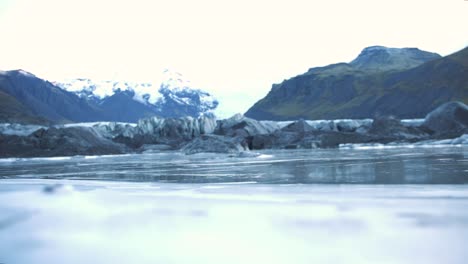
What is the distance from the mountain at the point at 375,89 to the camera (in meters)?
100

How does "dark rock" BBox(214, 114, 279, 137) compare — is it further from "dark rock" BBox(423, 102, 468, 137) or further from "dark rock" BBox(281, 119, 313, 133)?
"dark rock" BBox(423, 102, 468, 137)

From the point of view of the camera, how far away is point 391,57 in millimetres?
167875

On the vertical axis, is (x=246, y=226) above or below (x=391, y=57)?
below

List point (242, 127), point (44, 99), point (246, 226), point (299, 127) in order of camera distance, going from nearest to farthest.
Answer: point (246, 226) → point (242, 127) → point (299, 127) → point (44, 99)

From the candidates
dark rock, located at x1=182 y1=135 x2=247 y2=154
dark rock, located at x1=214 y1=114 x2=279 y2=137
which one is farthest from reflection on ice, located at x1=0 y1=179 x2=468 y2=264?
dark rock, located at x1=214 y1=114 x2=279 y2=137

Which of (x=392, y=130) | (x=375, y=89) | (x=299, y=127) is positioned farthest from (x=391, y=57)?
(x=392, y=130)

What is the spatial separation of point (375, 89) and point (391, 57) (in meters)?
53.4

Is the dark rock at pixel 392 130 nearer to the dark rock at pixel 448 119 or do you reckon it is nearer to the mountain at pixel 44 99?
the dark rock at pixel 448 119

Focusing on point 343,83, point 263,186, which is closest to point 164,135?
point 263,186

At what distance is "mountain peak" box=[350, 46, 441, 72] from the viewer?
16138cm

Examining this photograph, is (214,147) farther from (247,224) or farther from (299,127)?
(247,224)

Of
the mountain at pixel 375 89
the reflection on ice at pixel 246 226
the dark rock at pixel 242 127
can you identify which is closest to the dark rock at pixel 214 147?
the dark rock at pixel 242 127

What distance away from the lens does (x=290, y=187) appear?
7.70 meters

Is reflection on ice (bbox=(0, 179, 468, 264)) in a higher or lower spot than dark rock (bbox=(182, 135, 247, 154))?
lower
